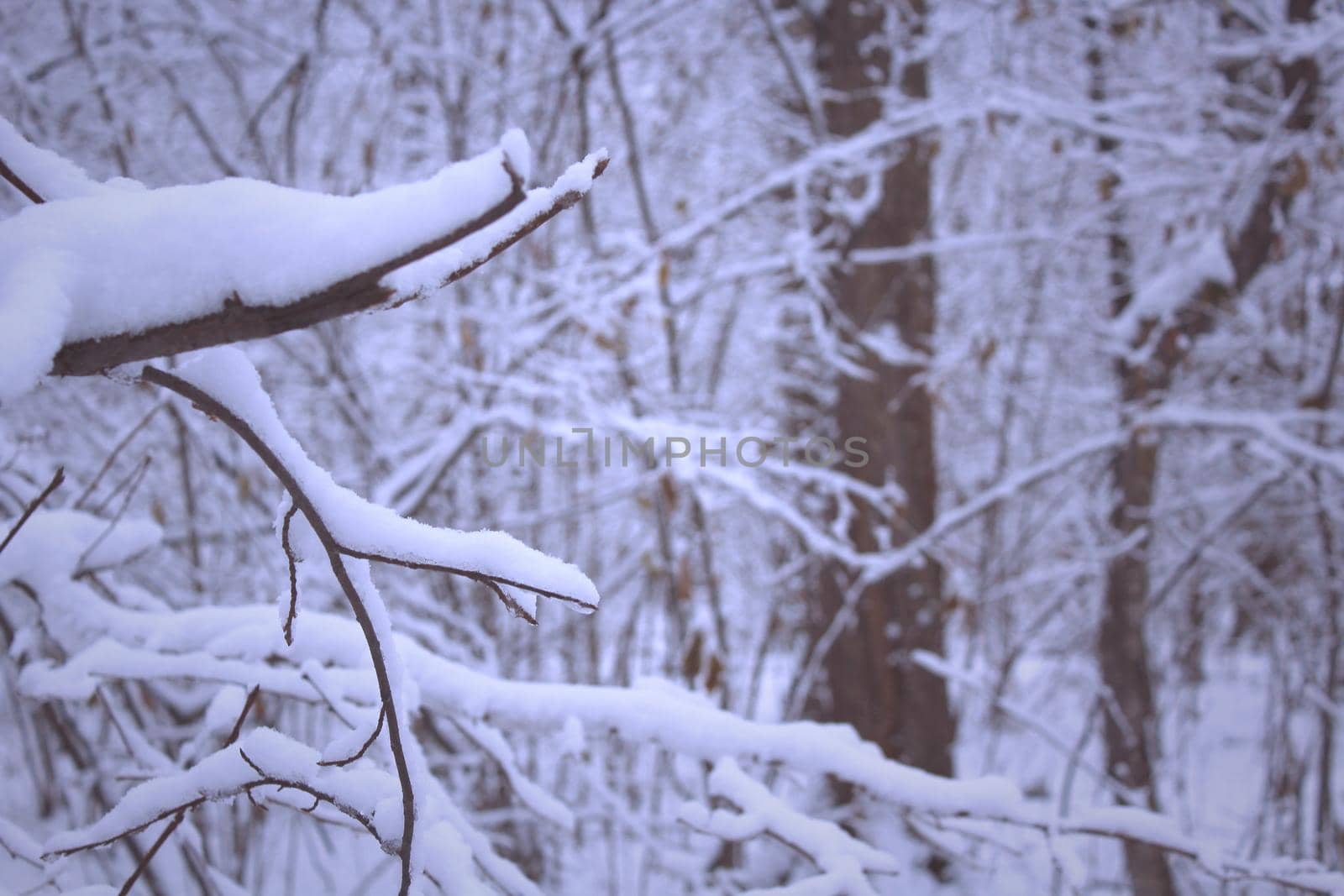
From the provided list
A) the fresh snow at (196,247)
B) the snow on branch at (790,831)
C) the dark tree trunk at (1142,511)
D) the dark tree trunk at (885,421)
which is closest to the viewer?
the fresh snow at (196,247)

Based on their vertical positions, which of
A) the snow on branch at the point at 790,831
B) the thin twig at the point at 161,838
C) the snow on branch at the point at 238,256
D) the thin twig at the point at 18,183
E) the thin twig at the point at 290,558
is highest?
the thin twig at the point at 18,183

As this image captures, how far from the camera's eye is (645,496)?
8.33 ft

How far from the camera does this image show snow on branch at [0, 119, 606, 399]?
38 centimetres

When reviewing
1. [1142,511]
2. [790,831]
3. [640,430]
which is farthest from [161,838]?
[1142,511]

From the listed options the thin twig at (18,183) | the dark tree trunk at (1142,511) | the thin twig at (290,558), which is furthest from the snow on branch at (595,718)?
the dark tree trunk at (1142,511)

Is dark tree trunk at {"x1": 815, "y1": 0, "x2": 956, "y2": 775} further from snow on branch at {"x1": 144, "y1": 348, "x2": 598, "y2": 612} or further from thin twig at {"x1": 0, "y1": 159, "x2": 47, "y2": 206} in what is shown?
thin twig at {"x1": 0, "y1": 159, "x2": 47, "y2": 206}

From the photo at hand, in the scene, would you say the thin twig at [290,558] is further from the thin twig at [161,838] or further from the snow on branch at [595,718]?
the snow on branch at [595,718]

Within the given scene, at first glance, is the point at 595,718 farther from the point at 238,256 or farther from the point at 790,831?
the point at 238,256

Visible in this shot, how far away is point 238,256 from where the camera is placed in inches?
16.4

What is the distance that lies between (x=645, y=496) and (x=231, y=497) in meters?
1.62

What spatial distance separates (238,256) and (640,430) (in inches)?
70.7

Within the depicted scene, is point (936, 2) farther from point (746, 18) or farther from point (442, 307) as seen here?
point (442, 307)

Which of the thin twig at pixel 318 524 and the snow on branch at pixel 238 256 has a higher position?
the snow on branch at pixel 238 256

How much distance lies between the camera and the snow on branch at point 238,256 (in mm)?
379
